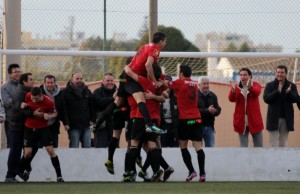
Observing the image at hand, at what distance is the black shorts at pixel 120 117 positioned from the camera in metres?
19.3

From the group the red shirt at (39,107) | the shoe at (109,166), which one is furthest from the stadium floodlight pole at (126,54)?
the shoe at (109,166)

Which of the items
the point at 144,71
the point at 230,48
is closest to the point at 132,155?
the point at 144,71

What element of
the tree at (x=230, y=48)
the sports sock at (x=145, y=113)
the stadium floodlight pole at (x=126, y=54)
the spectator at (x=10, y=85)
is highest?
the tree at (x=230, y=48)

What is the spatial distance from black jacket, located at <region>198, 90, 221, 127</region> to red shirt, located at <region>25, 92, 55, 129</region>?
3.49 m

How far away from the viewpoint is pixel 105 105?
21.7 meters

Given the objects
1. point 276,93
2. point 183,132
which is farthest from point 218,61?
point 183,132

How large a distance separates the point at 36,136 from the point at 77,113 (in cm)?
183

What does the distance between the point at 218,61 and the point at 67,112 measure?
12.5ft

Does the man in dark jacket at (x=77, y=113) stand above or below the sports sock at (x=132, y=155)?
above

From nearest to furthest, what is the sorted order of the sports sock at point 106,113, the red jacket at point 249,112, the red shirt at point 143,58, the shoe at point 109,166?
the red shirt at point 143,58, the shoe at point 109,166, the sports sock at point 106,113, the red jacket at point 249,112

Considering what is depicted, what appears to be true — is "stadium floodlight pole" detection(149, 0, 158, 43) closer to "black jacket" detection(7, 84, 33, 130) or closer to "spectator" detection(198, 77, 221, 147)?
"spectator" detection(198, 77, 221, 147)

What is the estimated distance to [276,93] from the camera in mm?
21312

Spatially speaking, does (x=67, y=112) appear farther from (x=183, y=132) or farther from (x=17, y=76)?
(x=183, y=132)

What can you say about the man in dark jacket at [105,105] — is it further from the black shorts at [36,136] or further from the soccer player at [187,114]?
the soccer player at [187,114]
